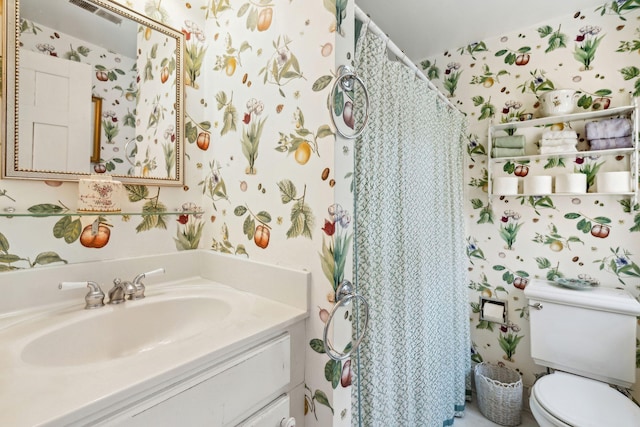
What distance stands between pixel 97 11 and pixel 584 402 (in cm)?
257

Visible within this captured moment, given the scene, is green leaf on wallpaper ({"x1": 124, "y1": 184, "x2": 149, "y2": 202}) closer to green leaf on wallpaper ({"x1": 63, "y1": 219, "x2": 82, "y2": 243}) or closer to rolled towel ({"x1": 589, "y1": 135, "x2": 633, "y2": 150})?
green leaf on wallpaper ({"x1": 63, "y1": 219, "x2": 82, "y2": 243})

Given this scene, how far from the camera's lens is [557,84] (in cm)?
192

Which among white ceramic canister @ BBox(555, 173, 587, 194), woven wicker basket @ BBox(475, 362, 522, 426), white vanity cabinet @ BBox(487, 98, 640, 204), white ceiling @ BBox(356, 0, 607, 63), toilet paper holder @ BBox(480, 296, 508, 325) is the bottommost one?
woven wicker basket @ BBox(475, 362, 522, 426)

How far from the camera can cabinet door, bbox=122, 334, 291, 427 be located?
1.90 ft

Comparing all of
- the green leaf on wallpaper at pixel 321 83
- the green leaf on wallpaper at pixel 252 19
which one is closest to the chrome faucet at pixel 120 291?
the green leaf on wallpaper at pixel 321 83

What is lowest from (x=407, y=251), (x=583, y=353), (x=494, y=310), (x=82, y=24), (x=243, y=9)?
(x=583, y=353)

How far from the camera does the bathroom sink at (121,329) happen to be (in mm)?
747

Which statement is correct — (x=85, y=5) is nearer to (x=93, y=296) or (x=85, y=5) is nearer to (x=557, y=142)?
(x=93, y=296)

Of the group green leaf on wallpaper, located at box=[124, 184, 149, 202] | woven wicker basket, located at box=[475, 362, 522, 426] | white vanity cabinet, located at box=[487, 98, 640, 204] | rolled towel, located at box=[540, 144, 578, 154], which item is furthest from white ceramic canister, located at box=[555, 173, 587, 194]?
green leaf on wallpaper, located at box=[124, 184, 149, 202]

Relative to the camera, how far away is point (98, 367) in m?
0.58

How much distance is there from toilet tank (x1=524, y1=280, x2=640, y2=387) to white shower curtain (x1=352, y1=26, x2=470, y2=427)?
17.3 inches

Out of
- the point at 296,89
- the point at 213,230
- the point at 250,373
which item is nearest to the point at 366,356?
the point at 250,373

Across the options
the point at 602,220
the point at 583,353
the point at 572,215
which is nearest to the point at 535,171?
the point at 572,215

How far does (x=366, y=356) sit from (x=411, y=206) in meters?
0.68
